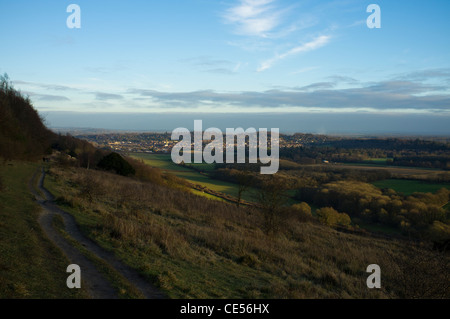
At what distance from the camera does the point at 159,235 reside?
10.7 m

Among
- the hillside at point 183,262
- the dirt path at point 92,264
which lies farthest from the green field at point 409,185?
the dirt path at point 92,264

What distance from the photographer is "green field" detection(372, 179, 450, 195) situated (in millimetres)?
48812

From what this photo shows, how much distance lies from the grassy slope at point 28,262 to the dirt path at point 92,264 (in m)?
0.28

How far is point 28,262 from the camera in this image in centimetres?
653

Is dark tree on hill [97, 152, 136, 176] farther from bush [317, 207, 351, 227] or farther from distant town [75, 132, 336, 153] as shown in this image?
distant town [75, 132, 336, 153]

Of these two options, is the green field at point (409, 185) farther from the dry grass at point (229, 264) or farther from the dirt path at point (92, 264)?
the dirt path at point (92, 264)

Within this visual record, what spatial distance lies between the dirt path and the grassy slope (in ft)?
0.91

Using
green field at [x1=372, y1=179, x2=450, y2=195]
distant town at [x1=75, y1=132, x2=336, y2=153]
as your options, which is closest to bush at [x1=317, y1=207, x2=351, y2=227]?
green field at [x1=372, y1=179, x2=450, y2=195]

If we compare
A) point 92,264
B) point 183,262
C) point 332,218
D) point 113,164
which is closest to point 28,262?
point 92,264

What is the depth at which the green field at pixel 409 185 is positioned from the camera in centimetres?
4881
